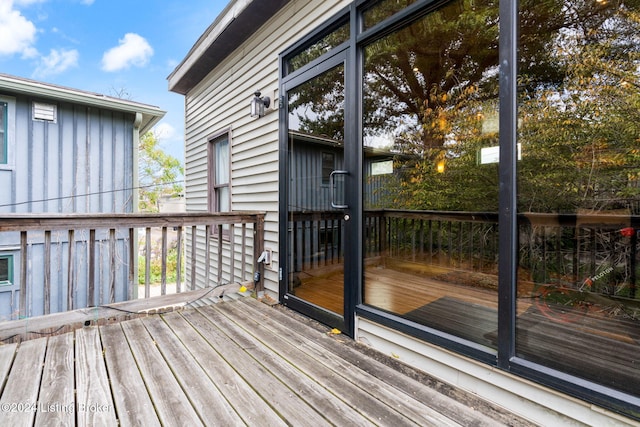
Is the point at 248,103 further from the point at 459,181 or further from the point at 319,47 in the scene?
the point at 459,181

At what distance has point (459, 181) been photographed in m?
3.67

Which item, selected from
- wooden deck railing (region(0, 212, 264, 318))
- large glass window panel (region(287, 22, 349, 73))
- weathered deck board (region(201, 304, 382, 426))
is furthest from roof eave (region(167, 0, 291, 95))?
weathered deck board (region(201, 304, 382, 426))

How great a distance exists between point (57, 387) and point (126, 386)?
368mm

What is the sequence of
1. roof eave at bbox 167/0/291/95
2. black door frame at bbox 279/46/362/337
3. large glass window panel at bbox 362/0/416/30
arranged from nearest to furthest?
large glass window panel at bbox 362/0/416/30 < black door frame at bbox 279/46/362/337 < roof eave at bbox 167/0/291/95

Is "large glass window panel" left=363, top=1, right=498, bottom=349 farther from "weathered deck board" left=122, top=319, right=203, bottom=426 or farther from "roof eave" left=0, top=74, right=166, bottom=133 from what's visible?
"roof eave" left=0, top=74, right=166, bottom=133

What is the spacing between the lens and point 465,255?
138 inches

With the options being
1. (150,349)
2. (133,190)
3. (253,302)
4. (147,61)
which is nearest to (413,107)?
(253,302)

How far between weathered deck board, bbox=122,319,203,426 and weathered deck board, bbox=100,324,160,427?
3 cm

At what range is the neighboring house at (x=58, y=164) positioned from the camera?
4.38 metres

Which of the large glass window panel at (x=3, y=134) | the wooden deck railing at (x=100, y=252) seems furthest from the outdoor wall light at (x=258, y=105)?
the large glass window panel at (x=3, y=134)

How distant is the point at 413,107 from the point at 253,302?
10.2 feet

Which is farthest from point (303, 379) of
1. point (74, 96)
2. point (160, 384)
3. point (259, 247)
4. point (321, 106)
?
point (74, 96)

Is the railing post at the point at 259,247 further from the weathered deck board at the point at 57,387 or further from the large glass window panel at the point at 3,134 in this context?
the large glass window panel at the point at 3,134

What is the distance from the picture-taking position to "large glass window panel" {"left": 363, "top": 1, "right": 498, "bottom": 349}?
2141 mm
